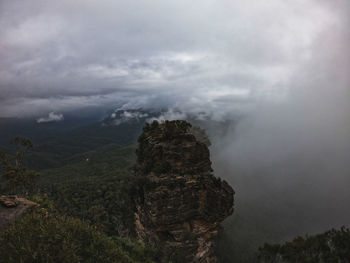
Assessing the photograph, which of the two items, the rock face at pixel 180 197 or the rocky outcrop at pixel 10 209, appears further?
the rock face at pixel 180 197

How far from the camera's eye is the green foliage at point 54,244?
7.11 meters

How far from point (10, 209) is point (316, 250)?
43596 mm

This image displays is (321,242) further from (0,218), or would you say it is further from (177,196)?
(0,218)

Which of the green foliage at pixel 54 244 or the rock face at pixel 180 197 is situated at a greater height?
the green foliage at pixel 54 244

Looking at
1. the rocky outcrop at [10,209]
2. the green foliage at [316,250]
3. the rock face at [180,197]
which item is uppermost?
the rocky outcrop at [10,209]

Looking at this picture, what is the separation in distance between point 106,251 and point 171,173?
32493 mm

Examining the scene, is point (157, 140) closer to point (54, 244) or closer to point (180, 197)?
point (180, 197)

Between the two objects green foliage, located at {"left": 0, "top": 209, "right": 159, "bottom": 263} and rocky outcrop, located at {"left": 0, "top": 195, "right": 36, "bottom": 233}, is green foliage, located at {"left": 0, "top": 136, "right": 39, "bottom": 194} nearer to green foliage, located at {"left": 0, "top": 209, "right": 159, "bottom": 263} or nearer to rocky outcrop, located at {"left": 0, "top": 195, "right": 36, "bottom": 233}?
rocky outcrop, located at {"left": 0, "top": 195, "right": 36, "bottom": 233}

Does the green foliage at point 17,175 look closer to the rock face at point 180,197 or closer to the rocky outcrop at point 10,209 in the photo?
the rock face at point 180,197

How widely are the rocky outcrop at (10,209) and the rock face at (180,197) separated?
90.8ft

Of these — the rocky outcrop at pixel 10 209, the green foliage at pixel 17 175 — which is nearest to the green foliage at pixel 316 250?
the rocky outcrop at pixel 10 209

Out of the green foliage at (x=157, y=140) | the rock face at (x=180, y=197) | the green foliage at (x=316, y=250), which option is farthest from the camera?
the green foliage at (x=157, y=140)

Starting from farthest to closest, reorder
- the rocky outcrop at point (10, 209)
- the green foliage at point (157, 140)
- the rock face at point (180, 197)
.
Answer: the green foliage at point (157, 140) → the rock face at point (180, 197) → the rocky outcrop at point (10, 209)

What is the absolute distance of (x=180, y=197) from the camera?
38938 mm
